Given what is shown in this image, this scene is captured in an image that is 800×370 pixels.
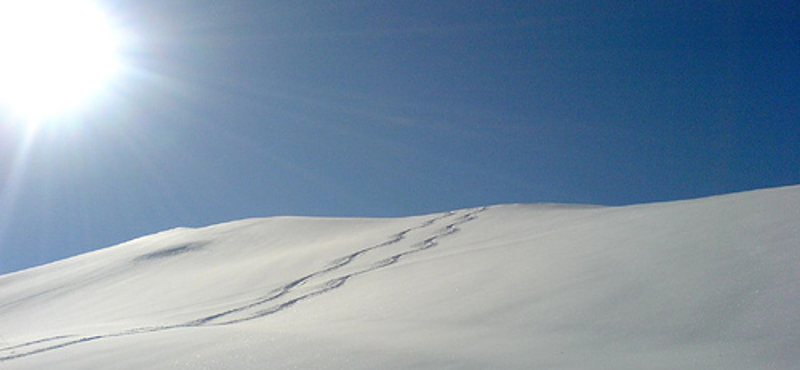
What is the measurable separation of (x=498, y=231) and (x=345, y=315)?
499cm

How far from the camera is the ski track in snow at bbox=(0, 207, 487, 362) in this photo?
6.02 metres

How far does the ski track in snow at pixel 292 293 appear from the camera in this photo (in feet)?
19.8

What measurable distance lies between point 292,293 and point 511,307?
4.31m

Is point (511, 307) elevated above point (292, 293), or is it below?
below

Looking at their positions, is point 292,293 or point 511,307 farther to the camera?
point 292,293

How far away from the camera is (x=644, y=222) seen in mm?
6848

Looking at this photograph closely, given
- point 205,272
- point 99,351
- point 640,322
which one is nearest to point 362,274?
point 99,351

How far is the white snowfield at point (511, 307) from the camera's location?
10.5ft

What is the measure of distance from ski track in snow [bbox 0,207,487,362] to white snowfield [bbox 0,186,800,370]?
51 millimetres

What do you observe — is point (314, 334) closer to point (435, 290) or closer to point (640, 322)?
point (435, 290)

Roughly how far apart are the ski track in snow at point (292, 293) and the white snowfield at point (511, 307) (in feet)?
0.17

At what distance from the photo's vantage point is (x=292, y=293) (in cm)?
785

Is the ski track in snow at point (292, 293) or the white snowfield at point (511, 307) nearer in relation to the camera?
the white snowfield at point (511, 307)

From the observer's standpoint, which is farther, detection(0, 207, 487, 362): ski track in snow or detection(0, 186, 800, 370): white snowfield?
detection(0, 207, 487, 362): ski track in snow
